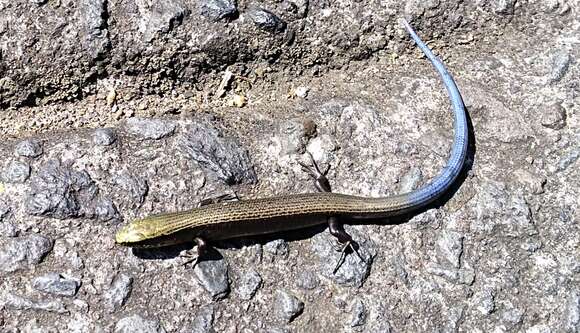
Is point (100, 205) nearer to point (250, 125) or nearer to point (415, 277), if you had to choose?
point (250, 125)

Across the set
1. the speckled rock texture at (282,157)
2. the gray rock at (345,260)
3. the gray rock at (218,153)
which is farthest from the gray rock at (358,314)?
the gray rock at (218,153)

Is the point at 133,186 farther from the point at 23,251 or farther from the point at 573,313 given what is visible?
the point at 573,313

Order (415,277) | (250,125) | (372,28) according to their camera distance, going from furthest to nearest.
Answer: (372,28)
(250,125)
(415,277)

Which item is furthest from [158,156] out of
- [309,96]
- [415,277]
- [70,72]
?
[415,277]

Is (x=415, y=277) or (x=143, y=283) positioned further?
(x=415, y=277)

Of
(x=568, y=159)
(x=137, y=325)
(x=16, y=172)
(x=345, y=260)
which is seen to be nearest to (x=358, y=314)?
(x=345, y=260)

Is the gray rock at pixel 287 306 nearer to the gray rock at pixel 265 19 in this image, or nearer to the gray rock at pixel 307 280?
the gray rock at pixel 307 280

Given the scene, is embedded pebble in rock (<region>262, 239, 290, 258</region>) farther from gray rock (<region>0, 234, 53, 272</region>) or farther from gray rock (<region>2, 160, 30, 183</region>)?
gray rock (<region>2, 160, 30, 183</region>)
